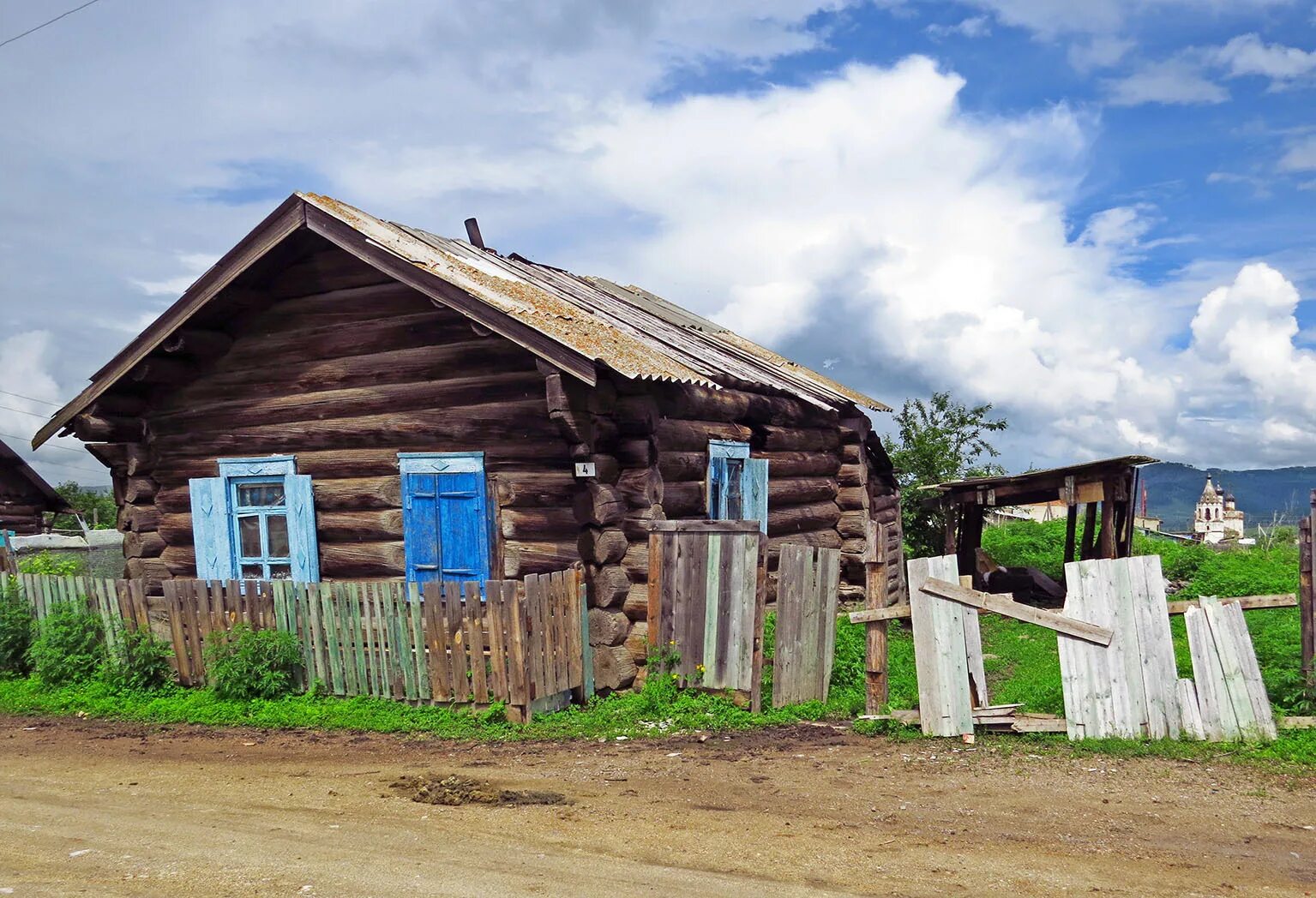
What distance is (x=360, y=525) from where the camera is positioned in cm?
1180

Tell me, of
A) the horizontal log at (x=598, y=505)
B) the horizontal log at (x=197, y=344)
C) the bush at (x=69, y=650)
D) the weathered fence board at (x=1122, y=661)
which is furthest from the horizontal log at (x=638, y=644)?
the horizontal log at (x=197, y=344)

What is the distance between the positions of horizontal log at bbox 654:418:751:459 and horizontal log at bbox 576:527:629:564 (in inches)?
45.1

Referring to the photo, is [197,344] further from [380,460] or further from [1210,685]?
[1210,685]

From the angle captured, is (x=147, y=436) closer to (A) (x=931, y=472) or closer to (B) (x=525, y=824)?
(B) (x=525, y=824)

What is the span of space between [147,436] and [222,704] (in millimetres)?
4797

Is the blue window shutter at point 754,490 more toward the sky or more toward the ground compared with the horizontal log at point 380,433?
more toward the ground

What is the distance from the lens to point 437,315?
442 inches

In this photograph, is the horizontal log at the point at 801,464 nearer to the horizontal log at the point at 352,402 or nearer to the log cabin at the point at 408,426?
the log cabin at the point at 408,426

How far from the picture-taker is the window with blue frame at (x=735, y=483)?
1280 cm

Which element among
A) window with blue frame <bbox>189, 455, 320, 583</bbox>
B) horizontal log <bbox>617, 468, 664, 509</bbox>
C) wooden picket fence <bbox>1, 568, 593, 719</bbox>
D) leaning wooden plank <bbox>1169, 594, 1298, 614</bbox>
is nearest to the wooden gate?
horizontal log <bbox>617, 468, 664, 509</bbox>

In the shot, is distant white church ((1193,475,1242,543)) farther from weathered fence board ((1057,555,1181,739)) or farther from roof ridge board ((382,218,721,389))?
weathered fence board ((1057,555,1181,739))

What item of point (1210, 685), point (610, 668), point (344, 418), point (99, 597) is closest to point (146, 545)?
point (99, 597)

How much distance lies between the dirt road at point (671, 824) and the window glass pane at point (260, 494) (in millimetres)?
4454

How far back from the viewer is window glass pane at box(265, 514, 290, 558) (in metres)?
12.5
